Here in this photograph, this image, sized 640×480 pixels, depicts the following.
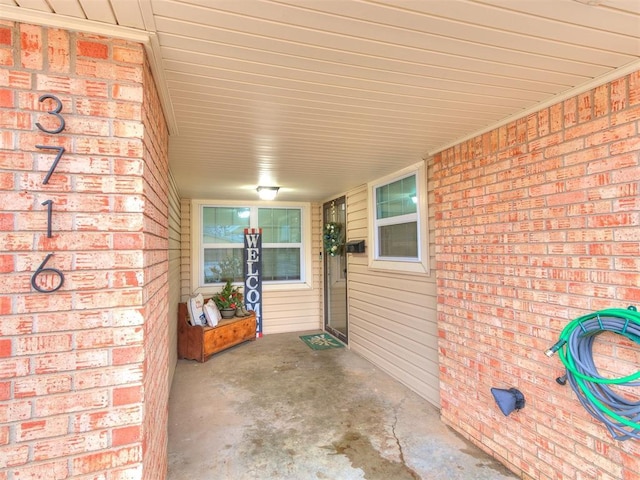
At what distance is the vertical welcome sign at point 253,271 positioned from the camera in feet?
19.5

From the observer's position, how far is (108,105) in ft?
4.24

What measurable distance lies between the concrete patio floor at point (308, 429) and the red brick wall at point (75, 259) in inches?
54.1

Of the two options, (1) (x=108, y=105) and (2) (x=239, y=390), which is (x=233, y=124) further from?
(2) (x=239, y=390)

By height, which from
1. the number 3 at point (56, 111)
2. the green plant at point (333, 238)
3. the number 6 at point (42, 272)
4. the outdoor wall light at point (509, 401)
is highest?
the number 3 at point (56, 111)

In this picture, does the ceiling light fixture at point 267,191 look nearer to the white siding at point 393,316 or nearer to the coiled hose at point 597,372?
the white siding at point 393,316

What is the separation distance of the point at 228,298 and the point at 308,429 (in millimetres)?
2982

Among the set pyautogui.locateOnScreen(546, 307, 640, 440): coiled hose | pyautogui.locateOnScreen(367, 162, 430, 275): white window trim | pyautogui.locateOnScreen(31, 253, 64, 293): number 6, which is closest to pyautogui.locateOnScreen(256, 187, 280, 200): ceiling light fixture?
pyautogui.locateOnScreen(367, 162, 430, 275): white window trim

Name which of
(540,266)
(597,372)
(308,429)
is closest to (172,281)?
(308,429)

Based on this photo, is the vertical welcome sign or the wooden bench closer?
the wooden bench

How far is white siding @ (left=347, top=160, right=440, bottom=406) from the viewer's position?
3342mm

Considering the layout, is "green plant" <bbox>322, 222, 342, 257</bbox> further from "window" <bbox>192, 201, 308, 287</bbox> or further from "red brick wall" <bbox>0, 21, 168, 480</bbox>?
"red brick wall" <bbox>0, 21, 168, 480</bbox>

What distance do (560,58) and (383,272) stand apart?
2.97m

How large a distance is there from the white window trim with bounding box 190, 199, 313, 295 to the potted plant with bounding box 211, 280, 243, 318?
1.18 ft

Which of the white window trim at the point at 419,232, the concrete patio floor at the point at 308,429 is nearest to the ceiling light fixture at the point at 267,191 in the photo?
the white window trim at the point at 419,232
